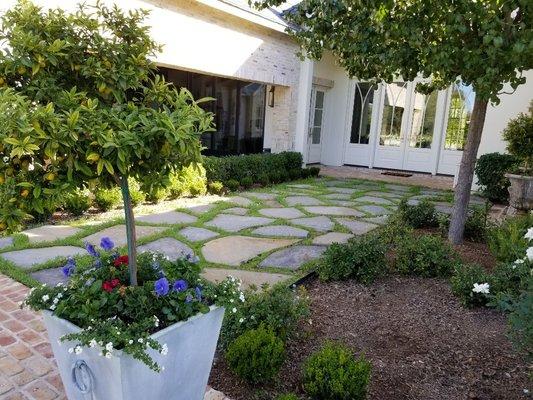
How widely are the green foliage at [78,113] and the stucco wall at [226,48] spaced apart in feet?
12.6

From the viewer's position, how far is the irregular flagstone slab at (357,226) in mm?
5133

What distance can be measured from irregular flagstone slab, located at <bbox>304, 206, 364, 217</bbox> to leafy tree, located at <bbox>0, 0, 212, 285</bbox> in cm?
433

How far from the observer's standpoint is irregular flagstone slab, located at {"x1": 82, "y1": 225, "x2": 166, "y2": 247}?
4406 mm

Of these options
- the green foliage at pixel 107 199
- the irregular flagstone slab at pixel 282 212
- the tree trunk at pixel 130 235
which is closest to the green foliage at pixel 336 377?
the tree trunk at pixel 130 235

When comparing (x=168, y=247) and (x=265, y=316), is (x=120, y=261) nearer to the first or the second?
(x=265, y=316)

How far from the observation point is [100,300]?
5.80ft

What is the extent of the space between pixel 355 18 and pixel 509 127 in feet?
17.6

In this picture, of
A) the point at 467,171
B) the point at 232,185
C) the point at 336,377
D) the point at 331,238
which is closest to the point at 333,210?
the point at 331,238

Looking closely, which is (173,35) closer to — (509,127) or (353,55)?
(353,55)

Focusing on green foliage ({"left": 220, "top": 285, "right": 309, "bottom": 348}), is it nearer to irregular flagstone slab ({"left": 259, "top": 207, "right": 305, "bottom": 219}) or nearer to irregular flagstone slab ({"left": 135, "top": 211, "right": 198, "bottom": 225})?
irregular flagstone slab ({"left": 135, "top": 211, "right": 198, "bottom": 225})

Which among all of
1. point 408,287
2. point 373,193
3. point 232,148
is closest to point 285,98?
point 232,148

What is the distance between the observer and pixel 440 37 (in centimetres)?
340

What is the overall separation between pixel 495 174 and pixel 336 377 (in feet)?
23.1

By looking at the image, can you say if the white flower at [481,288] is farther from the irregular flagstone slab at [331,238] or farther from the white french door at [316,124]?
the white french door at [316,124]
